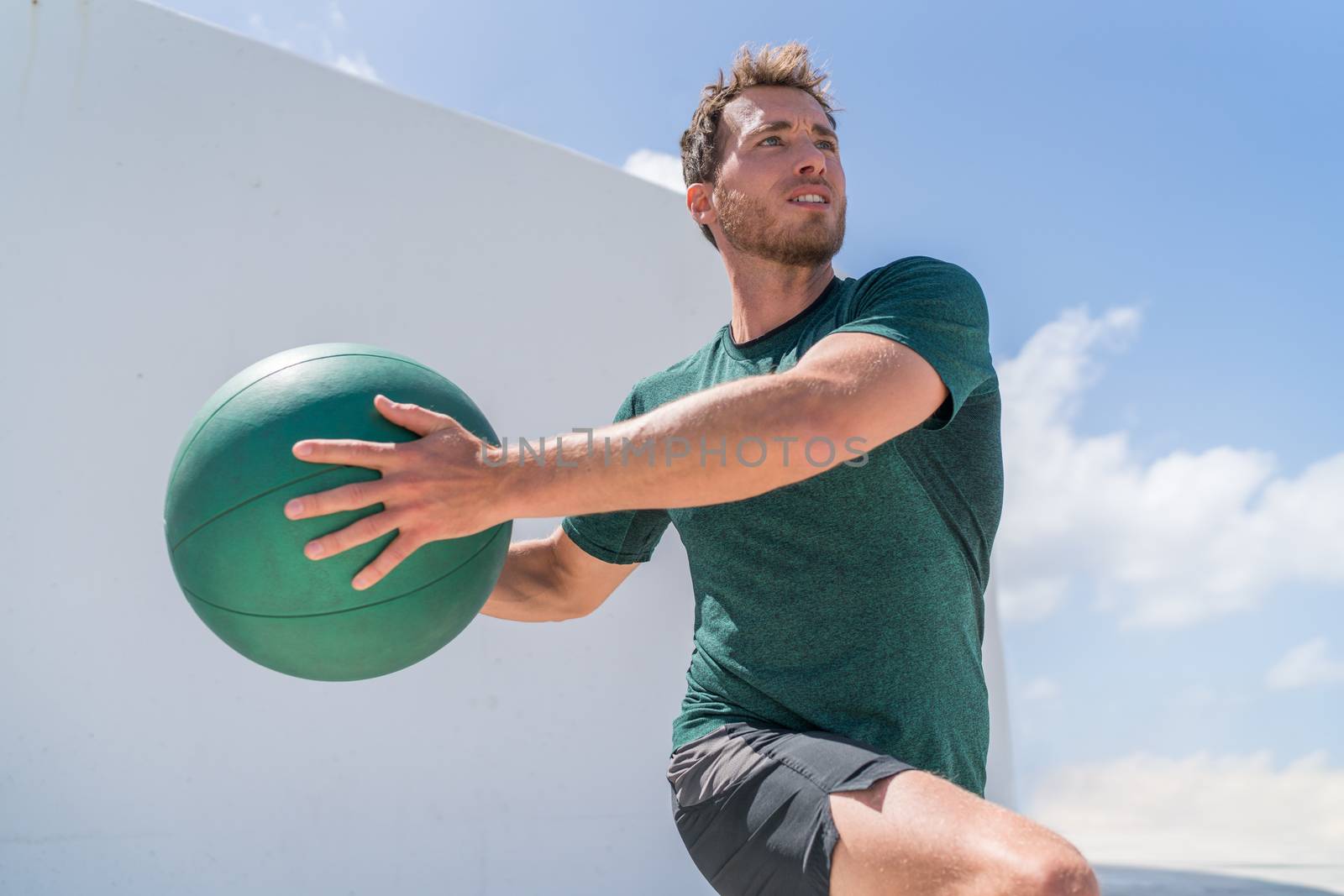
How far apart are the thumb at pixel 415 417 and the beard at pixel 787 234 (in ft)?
2.98

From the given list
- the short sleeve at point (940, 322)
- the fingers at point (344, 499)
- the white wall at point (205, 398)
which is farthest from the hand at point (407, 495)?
the white wall at point (205, 398)

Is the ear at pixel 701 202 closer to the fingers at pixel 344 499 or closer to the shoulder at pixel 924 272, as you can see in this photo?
the shoulder at pixel 924 272

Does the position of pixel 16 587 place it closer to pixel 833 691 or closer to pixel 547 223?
pixel 547 223

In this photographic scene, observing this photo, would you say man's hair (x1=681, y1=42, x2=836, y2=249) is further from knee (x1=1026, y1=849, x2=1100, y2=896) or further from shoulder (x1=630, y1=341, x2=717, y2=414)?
knee (x1=1026, y1=849, x2=1100, y2=896)

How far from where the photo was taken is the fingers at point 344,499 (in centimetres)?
132

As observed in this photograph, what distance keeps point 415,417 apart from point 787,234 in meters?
0.96

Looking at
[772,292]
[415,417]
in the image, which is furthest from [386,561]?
[772,292]

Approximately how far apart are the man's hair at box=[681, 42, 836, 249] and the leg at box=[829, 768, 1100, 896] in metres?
1.40

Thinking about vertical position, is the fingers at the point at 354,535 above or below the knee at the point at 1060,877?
above

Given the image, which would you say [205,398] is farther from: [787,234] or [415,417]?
[415,417]

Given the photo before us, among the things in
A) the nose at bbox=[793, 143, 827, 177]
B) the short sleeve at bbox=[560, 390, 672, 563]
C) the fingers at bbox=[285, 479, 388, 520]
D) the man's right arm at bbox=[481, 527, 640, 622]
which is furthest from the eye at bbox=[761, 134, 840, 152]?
the fingers at bbox=[285, 479, 388, 520]

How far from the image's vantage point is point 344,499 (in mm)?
1323

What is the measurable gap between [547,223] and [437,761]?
2.43 m

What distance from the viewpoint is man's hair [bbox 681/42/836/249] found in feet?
7.74
